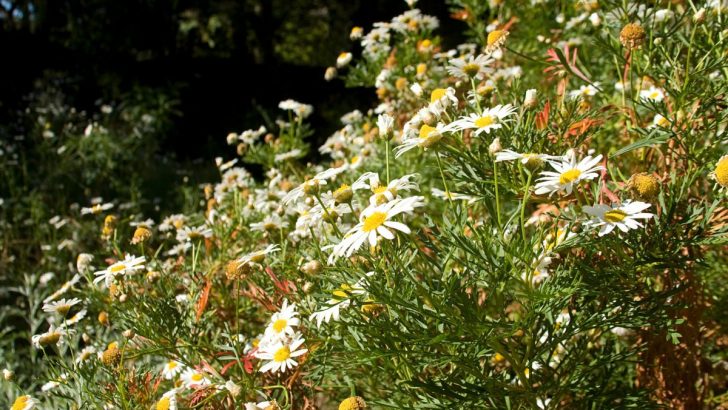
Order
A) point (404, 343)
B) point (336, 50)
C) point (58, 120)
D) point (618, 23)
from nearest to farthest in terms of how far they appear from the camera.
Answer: point (404, 343)
point (618, 23)
point (58, 120)
point (336, 50)

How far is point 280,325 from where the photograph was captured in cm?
122

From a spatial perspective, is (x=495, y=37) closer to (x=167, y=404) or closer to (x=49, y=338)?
(x=167, y=404)

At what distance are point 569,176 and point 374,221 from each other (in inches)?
11.3

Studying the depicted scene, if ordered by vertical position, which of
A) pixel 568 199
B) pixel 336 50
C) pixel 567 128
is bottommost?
pixel 568 199

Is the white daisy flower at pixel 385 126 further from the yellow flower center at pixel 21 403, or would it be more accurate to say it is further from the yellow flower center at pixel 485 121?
the yellow flower center at pixel 21 403

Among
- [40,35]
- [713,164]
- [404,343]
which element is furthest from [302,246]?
[40,35]

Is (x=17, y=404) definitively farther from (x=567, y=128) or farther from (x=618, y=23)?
(x=618, y=23)

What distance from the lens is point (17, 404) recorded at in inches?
54.3

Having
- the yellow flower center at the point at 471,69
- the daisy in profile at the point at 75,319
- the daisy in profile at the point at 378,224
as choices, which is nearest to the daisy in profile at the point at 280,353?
the daisy in profile at the point at 378,224

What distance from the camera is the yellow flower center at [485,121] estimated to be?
3.51 ft

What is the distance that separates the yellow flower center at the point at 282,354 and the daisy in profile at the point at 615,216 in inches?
21.4

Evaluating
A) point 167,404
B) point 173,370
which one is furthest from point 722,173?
point 173,370

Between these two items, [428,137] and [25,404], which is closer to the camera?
[428,137]

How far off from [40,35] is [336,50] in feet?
16.1
